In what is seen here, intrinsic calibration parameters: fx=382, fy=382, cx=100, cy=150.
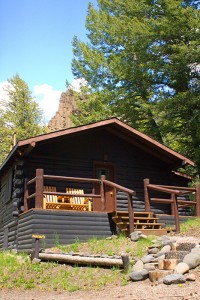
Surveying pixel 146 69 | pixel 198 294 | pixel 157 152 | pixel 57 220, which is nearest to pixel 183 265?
pixel 198 294

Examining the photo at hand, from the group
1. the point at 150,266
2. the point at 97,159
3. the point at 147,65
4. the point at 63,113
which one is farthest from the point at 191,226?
the point at 63,113

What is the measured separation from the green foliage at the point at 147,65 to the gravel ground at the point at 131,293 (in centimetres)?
1598

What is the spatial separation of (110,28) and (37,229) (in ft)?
69.1

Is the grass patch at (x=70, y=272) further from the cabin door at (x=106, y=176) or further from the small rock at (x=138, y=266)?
the cabin door at (x=106, y=176)

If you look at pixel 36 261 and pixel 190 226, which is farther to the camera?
pixel 190 226

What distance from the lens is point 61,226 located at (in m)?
13.0

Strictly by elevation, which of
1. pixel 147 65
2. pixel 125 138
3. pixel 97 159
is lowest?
pixel 97 159

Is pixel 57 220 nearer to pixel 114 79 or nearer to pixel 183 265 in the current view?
pixel 183 265

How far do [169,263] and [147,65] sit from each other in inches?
727

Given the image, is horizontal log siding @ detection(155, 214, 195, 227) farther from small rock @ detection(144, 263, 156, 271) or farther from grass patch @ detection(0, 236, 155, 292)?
small rock @ detection(144, 263, 156, 271)

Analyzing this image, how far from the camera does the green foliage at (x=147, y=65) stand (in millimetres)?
23188

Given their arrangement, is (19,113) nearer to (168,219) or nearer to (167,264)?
(168,219)

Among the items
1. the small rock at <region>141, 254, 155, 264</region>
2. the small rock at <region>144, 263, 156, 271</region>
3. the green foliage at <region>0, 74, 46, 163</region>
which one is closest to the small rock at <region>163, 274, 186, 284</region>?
the small rock at <region>144, 263, 156, 271</region>

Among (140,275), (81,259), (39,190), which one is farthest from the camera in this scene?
(39,190)
